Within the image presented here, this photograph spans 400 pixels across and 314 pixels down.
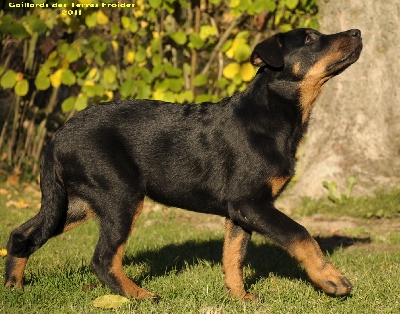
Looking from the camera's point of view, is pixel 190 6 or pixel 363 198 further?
pixel 190 6

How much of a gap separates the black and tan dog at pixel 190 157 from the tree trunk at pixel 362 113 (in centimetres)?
314

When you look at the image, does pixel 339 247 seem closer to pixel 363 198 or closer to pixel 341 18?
pixel 363 198

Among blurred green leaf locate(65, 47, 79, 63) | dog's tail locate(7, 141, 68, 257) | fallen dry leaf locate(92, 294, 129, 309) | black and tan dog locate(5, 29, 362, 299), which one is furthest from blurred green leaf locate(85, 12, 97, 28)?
fallen dry leaf locate(92, 294, 129, 309)

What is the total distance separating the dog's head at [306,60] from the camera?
4812 mm

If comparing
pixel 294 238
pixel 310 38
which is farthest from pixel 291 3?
pixel 294 238

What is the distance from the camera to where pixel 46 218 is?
4922 mm

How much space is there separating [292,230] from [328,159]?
12.4ft

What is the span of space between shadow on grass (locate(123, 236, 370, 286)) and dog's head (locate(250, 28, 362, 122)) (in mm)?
1394

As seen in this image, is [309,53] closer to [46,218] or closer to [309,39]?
[309,39]

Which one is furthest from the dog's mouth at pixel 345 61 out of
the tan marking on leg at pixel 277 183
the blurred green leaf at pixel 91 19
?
the blurred green leaf at pixel 91 19

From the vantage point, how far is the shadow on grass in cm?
558

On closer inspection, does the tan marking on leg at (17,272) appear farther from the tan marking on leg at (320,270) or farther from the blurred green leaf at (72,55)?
the blurred green leaf at (72,55)

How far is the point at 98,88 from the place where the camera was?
8.21m

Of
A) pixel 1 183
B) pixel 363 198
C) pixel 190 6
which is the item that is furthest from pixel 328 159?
pixel 1 183
